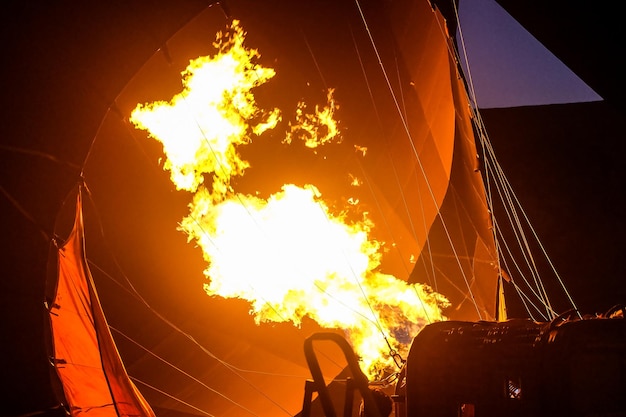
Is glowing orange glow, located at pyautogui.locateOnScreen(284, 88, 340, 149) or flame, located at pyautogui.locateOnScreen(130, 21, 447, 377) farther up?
glowing orange glow, located at pyautogui.locateOnScreen(284, 88, 340, 149)

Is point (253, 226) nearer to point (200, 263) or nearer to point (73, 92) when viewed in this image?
point (200, 263)

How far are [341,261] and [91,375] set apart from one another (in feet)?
6.52

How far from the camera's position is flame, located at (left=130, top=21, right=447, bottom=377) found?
4.10 m

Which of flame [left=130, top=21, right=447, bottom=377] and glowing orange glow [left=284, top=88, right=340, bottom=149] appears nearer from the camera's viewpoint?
flame [left=130, top=21, right=447, bottom=377]

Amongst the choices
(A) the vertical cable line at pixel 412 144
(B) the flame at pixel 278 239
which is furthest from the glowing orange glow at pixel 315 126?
(A) the vertical cable line at pixel 412 144

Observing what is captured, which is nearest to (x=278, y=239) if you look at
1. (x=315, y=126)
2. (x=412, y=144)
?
(x=315, y=126)

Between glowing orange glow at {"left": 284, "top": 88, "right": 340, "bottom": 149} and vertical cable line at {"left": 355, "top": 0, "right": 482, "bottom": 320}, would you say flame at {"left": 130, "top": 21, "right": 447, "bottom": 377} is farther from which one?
vertical cable line at {"left": 355, "top": 0, "right": 482, "bottom": 320}

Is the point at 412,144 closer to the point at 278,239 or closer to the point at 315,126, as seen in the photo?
the point at 315,126

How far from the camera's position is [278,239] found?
4.27 metres

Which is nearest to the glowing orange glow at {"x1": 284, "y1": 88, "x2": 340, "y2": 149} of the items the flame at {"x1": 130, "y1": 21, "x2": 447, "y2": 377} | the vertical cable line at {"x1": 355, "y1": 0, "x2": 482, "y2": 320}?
the flame at {"x1": 130, "y1": 21, "x2": 447, "y2": 377}

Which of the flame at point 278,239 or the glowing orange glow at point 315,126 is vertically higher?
the glowing orange glow at point 315,126

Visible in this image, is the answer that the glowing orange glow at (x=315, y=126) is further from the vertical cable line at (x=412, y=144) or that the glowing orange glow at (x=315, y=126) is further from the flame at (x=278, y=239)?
the vertical cable line at (x=412, y=144)

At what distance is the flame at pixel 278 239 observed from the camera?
161 inches

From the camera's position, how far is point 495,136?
20.0ft
